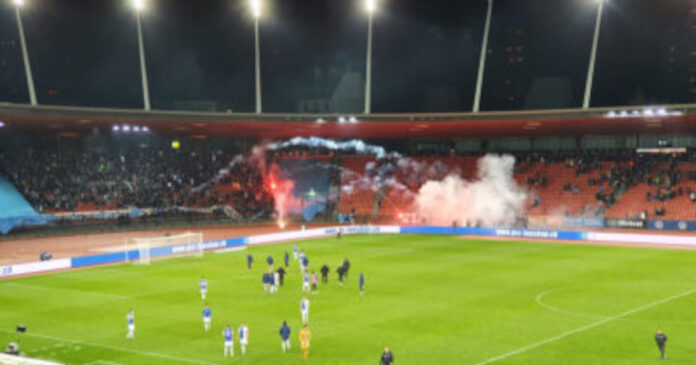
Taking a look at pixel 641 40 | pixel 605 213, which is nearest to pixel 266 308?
pixel 605 213

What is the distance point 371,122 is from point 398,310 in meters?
36.2

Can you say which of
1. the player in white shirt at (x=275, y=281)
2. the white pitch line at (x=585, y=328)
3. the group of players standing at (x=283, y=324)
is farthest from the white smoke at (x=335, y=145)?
the white pitch line at (x=585, y=328)

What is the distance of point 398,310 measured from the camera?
104 ft

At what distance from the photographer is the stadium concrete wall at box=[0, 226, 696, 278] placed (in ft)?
151

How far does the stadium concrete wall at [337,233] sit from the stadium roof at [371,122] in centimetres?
965

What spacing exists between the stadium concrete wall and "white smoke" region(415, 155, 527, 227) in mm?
3392

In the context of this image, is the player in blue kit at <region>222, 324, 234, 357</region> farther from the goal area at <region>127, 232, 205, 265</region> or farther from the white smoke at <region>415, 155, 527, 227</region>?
the white smoke at <region>415, 155, 527, 227</region>

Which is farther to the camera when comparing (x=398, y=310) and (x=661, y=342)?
(x=398, y=310)

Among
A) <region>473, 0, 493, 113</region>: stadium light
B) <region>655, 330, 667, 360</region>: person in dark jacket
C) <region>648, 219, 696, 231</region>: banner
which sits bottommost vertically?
<region>648, 219, 696, 231</region>: banner

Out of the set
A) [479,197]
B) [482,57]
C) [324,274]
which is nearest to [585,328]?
[324,274]

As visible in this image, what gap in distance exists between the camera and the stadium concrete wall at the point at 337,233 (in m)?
46.1

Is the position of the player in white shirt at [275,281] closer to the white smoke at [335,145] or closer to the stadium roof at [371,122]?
the stadium roof at [371,122]

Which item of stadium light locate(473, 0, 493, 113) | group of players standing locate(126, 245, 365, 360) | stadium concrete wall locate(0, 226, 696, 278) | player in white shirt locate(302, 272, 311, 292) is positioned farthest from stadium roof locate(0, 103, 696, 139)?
player in white shirt locate(302, 272, 311, 292)

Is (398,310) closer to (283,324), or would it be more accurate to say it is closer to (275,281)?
(275,281)
